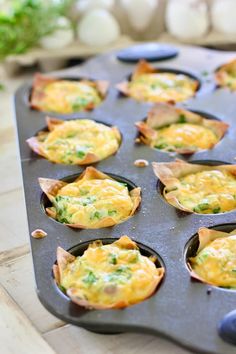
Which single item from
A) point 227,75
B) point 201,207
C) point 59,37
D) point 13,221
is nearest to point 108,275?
point 201,207

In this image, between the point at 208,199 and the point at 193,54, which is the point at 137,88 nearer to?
the point at 193,54

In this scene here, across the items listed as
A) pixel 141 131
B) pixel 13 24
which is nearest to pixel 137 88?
pixel 141 131

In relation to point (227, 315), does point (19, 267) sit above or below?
below

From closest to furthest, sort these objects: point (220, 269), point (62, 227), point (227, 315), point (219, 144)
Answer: point (227, 315) → point (220, 269) → point (62, 227) → point (219, 144)

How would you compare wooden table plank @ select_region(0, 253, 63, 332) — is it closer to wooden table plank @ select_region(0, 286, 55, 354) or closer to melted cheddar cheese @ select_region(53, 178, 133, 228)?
wooden table plank @ select_region(0, 286, 55, 354)

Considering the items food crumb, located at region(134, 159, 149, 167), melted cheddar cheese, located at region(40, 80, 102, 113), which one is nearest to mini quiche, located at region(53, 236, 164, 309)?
food crumb, located at region(134, 159, 149, 167)
